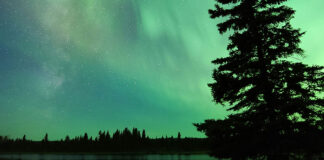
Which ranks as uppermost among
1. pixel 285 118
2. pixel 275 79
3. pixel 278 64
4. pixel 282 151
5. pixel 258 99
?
pixel 278 64

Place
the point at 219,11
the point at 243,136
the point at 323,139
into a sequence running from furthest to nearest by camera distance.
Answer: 1. the point at 219,11
2. the point at 243,136
3. the point at 323,139

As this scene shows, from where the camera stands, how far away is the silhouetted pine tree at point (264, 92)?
1018 cm

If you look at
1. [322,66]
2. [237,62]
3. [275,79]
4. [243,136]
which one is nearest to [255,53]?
[237,62]

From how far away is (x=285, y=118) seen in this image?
11.0 metres

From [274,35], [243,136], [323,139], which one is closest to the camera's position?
[323,139]

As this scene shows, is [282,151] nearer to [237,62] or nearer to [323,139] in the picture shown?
[323,139]

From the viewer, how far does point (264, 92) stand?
11.7 m

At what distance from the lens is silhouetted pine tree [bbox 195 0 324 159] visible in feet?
33.4

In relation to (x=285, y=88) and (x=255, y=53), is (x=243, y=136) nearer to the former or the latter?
(x=285, y=88)

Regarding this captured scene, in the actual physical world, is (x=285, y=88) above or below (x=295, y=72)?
below

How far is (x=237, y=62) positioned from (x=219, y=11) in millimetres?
3558

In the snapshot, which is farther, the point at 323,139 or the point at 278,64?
the point at 278,64

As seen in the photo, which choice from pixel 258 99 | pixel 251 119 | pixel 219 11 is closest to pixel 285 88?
pixel 258 99

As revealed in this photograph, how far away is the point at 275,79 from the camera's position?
1161cm
